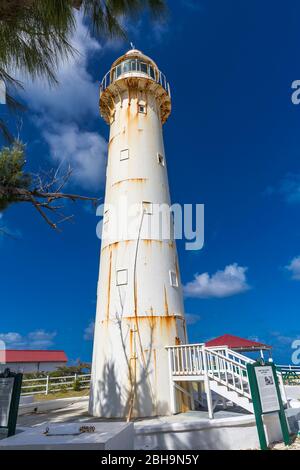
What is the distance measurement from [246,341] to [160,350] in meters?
10.3

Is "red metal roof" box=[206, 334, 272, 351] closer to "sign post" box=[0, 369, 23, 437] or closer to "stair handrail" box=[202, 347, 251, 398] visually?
"stair handrail" box=[202, 347, 251, 398]

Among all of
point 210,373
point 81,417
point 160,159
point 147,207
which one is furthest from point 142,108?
point 81,417

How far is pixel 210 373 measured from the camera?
28.1ft

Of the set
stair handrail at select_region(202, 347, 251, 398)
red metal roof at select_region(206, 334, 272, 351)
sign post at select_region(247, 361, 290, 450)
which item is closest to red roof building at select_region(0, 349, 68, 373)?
red metal roof at select_region(206, 334, 272, 351)

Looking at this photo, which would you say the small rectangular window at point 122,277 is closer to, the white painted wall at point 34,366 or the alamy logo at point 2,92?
the alamy logo at point 2,92

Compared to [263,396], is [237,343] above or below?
above

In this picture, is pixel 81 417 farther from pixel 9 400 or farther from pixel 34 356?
pixel 34 356

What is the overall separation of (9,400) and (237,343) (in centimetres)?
1386

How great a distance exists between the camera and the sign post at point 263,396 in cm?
671

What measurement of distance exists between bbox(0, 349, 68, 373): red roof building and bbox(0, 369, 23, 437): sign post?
3257 cm

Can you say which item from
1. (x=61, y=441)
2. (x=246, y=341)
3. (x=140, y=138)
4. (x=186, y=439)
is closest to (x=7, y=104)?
(x=61, y=441)

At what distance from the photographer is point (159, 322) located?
9.95 metres

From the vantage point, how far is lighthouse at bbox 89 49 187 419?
941 cm

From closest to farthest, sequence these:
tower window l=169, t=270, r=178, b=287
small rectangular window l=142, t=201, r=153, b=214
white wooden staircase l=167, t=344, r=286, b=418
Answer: white wooden staircase l=167, t=344, r=286, b=418, tower window l=169, t=270, r=178, b=287, small rectangular window l=142, t=201, r=153, b=214
